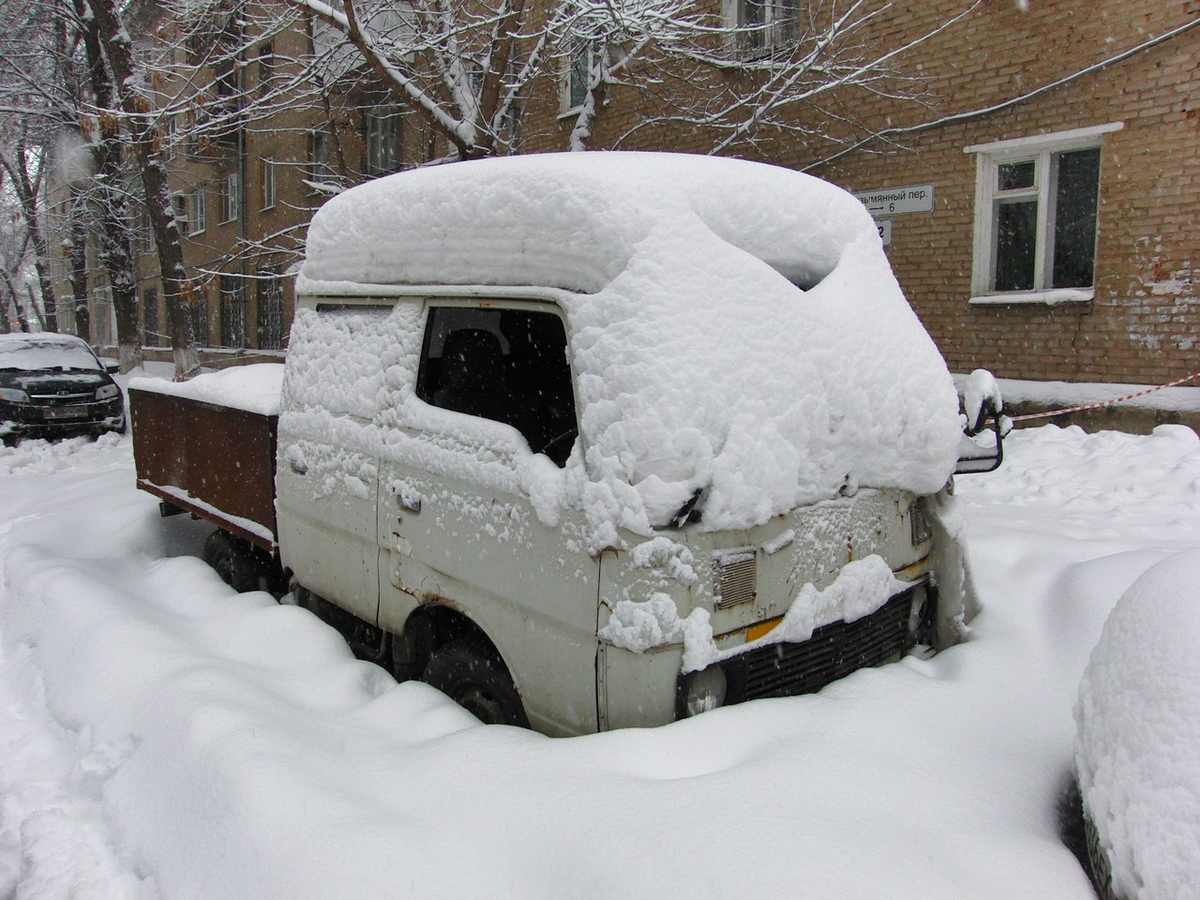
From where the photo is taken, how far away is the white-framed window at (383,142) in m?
17.1

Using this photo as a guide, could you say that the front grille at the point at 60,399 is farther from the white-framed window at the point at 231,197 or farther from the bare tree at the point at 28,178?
the white-framed window at the point at 231,197

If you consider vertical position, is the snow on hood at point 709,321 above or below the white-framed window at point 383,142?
below

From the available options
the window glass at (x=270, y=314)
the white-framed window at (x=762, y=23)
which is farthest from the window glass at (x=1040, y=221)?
the window glass at (x=270, y=314)

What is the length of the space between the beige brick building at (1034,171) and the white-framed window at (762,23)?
0.05 metres

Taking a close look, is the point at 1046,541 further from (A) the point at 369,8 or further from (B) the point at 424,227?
(A) the point at 369,8

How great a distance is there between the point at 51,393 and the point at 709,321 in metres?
12.2

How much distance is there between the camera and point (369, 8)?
10.0 metres

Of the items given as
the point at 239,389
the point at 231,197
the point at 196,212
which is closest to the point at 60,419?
the point at 239,389

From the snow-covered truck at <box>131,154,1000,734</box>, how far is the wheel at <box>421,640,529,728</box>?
1cm

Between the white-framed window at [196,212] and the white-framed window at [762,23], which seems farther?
the white-framed window at [196,212]

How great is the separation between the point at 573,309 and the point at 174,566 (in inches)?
129

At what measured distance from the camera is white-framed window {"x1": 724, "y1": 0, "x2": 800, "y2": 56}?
10859 mm

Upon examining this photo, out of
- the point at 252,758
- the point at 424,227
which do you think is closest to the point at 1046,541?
the point at 424,227

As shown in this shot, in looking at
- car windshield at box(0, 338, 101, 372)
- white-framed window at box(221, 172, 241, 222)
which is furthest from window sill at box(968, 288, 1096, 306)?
white-framed window at box(221, 172, 241, 222)
